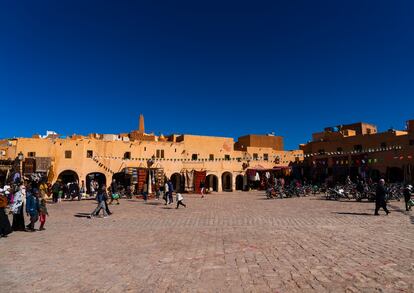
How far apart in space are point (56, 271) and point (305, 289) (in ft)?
15.5

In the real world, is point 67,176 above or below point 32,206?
above

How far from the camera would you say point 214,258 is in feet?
24.6

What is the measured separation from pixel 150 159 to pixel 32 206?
24324 millimetres

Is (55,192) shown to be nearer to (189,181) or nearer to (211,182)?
(189,181)

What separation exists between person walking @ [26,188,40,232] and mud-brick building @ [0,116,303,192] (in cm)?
2036

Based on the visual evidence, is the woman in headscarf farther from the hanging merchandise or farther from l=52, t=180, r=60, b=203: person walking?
the hanging merchandise

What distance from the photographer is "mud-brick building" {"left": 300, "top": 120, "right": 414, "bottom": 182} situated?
32.8m

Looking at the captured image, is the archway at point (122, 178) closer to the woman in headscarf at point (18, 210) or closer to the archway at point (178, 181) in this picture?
the archway at point (178, 181)

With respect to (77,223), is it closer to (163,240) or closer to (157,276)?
(163,240)

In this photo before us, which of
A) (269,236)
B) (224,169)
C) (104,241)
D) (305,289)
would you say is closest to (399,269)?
(305,289)

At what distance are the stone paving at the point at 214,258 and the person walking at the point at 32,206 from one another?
0.52 m

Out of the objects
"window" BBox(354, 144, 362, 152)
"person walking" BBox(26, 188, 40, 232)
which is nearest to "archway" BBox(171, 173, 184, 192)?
"window" BBox(354, 144, 362, 152)

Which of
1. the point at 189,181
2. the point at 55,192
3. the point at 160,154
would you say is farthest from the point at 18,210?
the point at 189,181

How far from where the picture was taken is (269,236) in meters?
10.1
